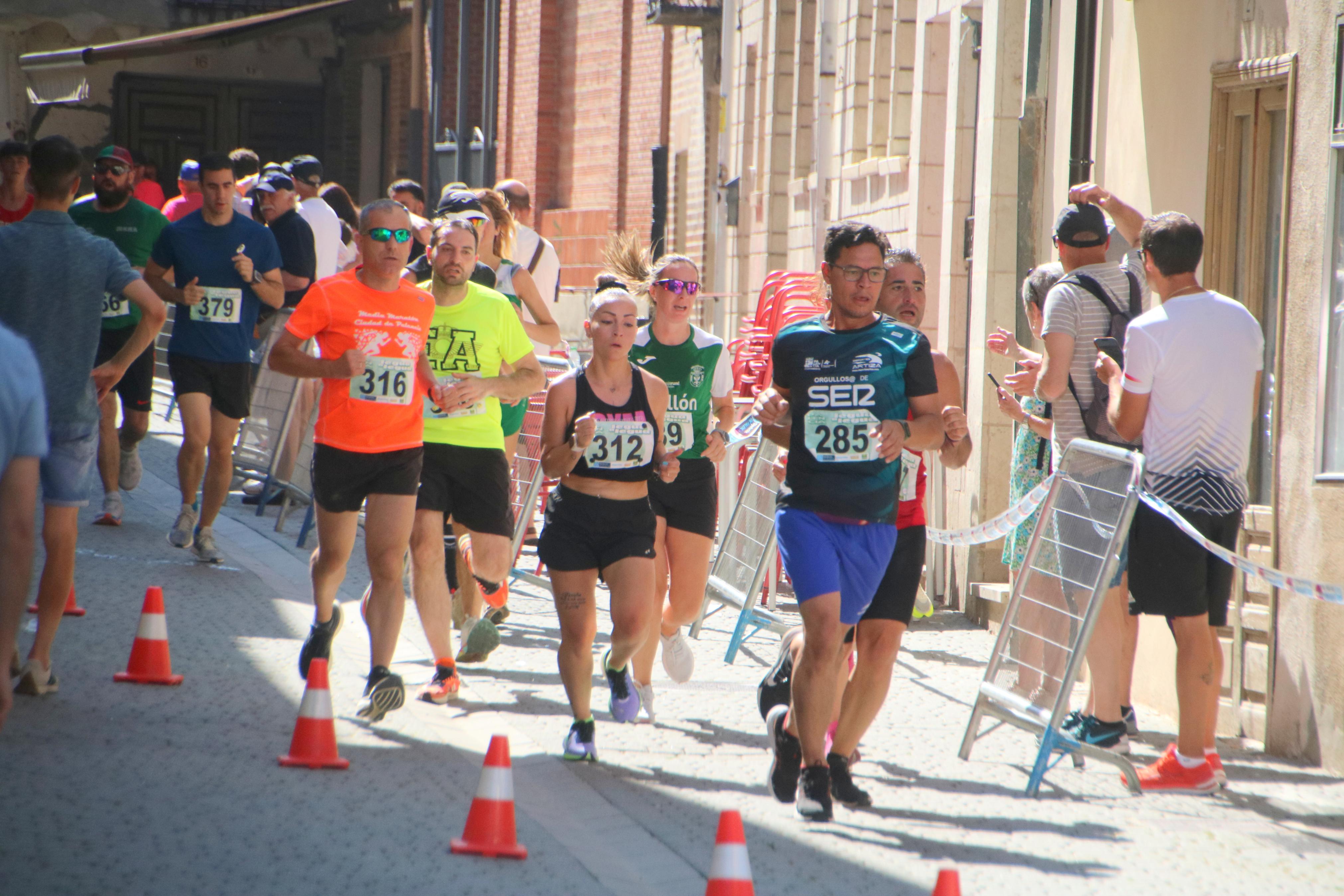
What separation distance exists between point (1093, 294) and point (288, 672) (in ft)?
12.6

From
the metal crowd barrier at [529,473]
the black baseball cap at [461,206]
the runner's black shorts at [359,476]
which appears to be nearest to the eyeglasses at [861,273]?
the runner's black shorts at [359,476]

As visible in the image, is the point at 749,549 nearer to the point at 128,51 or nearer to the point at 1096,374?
the point at 1096,374

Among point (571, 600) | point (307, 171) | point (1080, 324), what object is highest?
point (307, 171)

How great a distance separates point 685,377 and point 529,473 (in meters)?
3.13

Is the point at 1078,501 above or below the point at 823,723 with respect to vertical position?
above

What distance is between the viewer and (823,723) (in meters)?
5.66

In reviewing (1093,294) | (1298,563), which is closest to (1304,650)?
(1298,563)

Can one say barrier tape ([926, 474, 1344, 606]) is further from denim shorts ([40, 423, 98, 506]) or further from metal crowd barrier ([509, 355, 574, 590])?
denim shorts ([40, 423, 98, 506])

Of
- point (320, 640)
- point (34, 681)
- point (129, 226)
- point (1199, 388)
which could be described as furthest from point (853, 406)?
point (129, 226)

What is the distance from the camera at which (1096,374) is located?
6.89 metres

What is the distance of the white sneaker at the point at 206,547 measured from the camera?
9.90m

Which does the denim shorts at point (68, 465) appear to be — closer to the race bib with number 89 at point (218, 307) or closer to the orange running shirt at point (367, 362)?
the orange running shirt at point (367, 362)

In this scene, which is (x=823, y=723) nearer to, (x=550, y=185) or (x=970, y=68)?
(x=970, y=68)

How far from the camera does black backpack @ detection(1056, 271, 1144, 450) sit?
22.7ft
